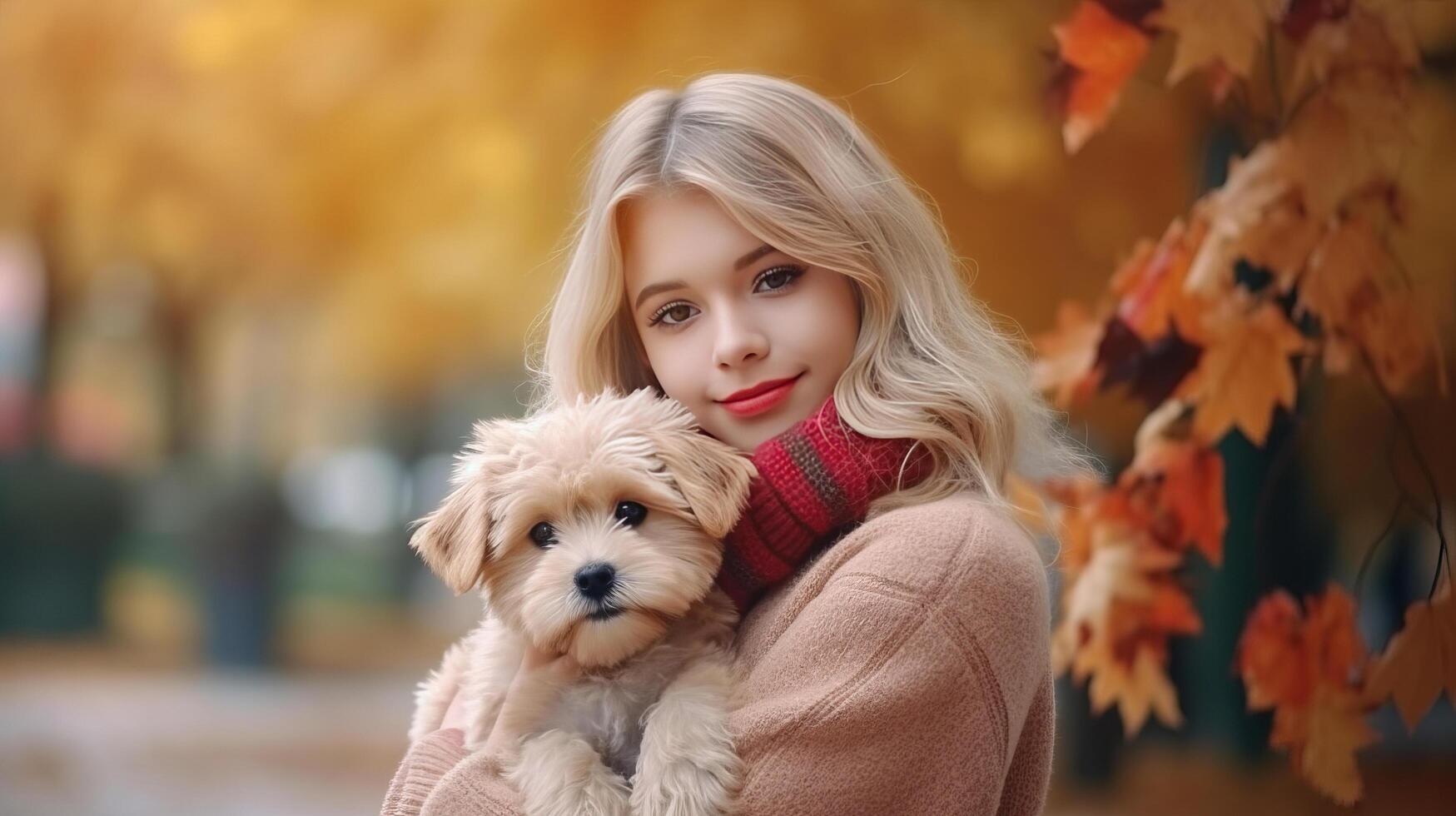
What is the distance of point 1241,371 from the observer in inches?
115

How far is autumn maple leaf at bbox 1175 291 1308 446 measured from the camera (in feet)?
9.40

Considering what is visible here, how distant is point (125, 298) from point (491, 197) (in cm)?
138

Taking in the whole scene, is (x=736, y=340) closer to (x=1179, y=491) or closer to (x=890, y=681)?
(x=890, y=681)

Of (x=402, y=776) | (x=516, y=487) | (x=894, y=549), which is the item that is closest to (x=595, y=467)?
(x=516, y=487)

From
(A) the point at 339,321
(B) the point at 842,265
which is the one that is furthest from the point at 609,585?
(A) the point at 339,321

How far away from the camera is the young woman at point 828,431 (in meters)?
1.63

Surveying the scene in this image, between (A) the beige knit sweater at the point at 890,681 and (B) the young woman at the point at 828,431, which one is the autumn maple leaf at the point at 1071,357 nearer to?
(B) the young woman at the point at 828,431

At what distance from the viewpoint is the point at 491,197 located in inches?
199

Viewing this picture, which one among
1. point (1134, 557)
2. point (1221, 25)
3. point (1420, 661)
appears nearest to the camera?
point (1420, 661)

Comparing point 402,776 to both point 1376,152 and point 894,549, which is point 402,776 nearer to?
point 894,549

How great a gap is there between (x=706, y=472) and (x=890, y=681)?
36 centimetres

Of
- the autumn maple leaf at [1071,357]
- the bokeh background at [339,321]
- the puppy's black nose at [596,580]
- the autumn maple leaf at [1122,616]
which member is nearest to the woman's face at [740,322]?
the puppy's black nose at [596,580]

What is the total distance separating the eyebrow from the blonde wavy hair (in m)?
0.03

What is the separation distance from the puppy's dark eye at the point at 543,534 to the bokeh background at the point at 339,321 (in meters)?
3.14
